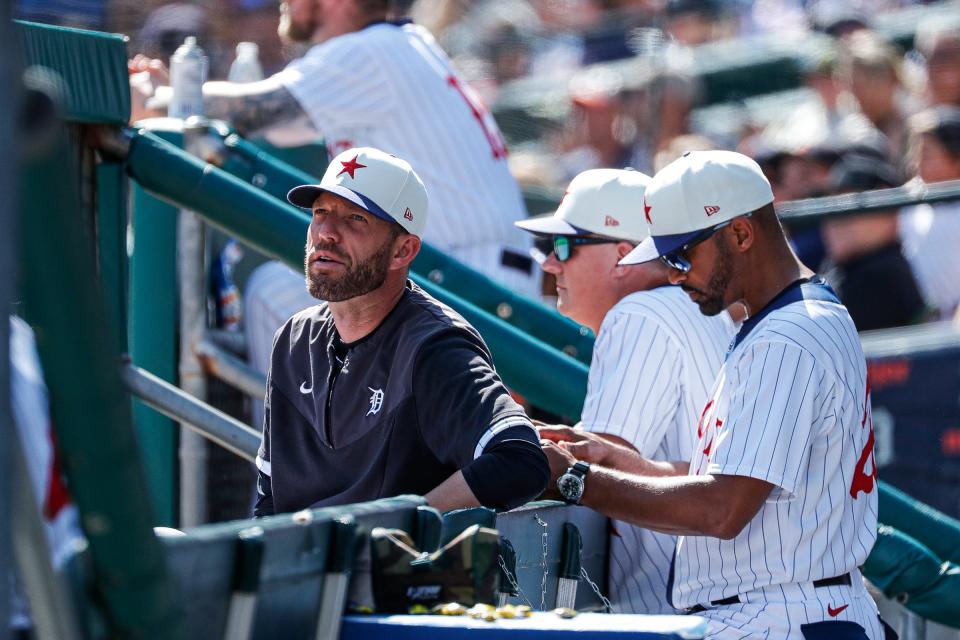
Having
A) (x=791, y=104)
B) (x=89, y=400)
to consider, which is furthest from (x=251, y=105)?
(x=791, y=104)

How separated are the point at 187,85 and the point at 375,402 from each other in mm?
2015

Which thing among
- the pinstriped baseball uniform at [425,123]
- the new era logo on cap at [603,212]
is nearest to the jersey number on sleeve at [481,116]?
the pinstriped baseball uniform at [425,123]

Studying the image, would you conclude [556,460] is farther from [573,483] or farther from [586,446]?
[586,446]

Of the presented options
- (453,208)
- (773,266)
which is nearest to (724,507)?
(773,266)

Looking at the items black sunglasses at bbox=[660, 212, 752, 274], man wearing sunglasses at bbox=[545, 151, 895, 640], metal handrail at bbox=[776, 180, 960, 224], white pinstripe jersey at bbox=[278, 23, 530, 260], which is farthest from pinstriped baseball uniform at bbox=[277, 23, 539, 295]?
black sunglasses at bbox=[660, 212, 752, 274]

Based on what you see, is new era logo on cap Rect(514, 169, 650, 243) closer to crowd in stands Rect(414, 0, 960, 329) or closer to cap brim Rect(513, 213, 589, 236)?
cap brim Rect(513, 213, 589, 236)

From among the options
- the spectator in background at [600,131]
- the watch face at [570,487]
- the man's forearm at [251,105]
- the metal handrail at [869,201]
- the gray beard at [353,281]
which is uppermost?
the spectator in background at [600,131]

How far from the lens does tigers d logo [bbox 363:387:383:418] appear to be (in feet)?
11.5

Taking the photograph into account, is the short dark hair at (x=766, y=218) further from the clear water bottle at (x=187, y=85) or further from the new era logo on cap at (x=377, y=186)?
the clear water bottle at (x=187, y=85)

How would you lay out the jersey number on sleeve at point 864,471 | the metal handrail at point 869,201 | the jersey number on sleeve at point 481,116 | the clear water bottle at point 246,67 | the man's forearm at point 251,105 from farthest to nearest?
the metal handrail at point 869,201 < the clear water bottle at point 246,67 < the jersey number on sleeve at point 481,116 < the man's forearm at point 251,105 < the jersey number on sleeve at point 864,471

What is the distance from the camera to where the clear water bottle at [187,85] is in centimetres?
506

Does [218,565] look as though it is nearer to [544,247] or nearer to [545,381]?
[545,381]

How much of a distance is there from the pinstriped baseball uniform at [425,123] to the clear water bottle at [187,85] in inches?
12.5

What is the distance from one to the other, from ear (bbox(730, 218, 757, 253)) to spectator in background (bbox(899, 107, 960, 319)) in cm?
410
